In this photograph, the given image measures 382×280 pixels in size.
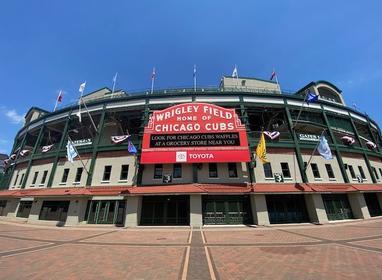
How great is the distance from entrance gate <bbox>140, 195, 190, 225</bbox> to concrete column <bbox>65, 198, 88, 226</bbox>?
269 inches

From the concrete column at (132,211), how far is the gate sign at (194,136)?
13.2 feet

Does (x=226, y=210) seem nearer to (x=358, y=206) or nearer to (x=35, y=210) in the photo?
(x=358, y=206)

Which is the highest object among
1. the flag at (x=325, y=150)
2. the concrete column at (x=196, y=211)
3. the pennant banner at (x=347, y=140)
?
the pennant banner at (x=347, y=140)

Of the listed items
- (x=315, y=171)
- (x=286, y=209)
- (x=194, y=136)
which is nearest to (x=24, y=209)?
(x=194, y=136)

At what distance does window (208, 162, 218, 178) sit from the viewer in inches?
893

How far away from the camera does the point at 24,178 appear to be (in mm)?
29109

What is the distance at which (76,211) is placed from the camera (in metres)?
22.4

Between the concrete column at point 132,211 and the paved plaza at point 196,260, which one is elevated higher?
the concrete column at point 132,211

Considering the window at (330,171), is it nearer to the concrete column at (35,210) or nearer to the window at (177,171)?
the window at (177,171)

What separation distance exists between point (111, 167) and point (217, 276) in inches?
798

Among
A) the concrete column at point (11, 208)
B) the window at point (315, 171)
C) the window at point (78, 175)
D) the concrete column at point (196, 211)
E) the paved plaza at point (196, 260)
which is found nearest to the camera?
the paved plaza at point (196, 260)

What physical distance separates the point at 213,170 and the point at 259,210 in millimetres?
6183

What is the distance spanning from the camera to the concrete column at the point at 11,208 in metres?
29.1

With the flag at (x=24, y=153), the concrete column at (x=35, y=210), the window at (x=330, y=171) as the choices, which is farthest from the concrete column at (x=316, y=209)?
the flag at (x=24, y=153)
